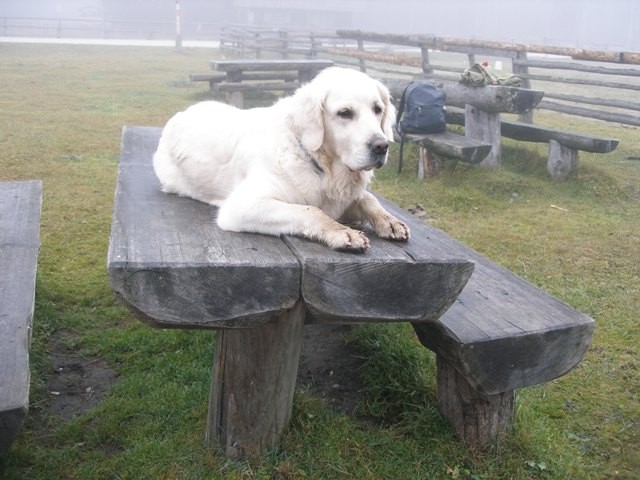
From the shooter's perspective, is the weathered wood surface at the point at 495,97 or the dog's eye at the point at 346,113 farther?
the weathered wood surface at the point at 495,97

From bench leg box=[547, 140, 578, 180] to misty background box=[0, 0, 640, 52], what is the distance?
4294 centimetres

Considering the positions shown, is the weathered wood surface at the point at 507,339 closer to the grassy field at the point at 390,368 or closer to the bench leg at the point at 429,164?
the grassy field at the point at 390,368

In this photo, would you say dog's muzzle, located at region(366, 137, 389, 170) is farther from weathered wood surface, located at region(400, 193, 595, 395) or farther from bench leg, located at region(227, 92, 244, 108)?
bench leg, located at region(227, 92, 244, 108)

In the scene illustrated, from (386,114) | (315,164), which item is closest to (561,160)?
(386,114)

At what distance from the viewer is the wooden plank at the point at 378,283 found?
2.35m

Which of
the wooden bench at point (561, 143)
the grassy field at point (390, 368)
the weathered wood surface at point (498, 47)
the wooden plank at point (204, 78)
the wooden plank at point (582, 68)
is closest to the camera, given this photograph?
the grassy field at point (390, 368)

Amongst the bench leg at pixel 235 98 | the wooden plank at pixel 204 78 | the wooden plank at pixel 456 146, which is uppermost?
the wooden plank at pixel 456 146

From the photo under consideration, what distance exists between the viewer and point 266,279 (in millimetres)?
2305

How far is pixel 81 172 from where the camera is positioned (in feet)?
26.1

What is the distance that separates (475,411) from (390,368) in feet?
2.28

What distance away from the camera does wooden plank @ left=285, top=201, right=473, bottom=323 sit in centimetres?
235

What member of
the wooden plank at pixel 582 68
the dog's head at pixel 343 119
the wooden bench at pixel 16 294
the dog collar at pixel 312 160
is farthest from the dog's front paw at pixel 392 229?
the wooden plank at pixel 582 68

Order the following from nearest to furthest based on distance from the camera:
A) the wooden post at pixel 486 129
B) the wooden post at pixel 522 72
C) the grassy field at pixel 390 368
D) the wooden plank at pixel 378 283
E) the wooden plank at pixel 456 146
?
the wooden plank at pixel 378 283, the grassy field at pixel 390 368, the wooden plank at pixel 456 146, the wooden post at pixel 486 129, the wooden post at pixel 522 72

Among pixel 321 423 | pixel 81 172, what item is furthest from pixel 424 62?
pixel 321 423
